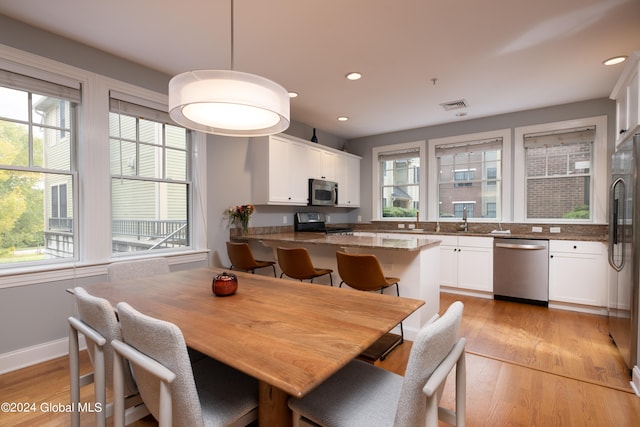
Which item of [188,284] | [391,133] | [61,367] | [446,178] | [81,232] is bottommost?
[61,367]

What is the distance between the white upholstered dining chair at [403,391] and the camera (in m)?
0.88

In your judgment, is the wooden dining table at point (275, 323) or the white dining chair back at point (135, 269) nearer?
the wooden dining table at point (275, 323)

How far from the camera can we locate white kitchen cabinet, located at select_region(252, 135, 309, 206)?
13.5 feet

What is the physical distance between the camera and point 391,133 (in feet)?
18.6

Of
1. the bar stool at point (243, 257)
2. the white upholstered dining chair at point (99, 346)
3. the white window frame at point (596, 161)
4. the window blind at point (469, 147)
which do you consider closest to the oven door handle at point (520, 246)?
the white window frame at point (596, 161)

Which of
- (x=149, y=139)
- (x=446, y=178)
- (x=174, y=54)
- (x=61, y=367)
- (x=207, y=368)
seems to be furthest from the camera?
(x=446, y=178)

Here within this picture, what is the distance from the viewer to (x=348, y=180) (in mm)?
5680

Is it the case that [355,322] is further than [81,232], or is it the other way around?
[81,232]

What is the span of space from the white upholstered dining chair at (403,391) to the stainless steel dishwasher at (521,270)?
3.46 meters

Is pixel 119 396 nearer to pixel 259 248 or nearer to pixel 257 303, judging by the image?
pixel 257 303

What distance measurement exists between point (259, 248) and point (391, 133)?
10.8 feet

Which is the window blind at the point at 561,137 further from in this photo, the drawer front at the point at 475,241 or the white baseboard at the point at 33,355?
the white baseboard at the point at 33,355

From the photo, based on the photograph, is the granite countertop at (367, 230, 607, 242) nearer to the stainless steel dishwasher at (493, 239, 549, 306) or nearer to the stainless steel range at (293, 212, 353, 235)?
the stainless steel dishwasher at (493, 239, 549, 306)

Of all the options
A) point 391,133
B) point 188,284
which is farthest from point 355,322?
point 391,133
